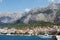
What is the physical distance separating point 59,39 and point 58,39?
385 mm

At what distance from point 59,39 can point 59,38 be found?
0.79 m

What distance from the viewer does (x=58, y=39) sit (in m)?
59.1

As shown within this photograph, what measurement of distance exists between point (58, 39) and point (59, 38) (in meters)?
1.08

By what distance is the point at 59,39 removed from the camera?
59312 mm

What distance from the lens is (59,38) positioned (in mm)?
60062
